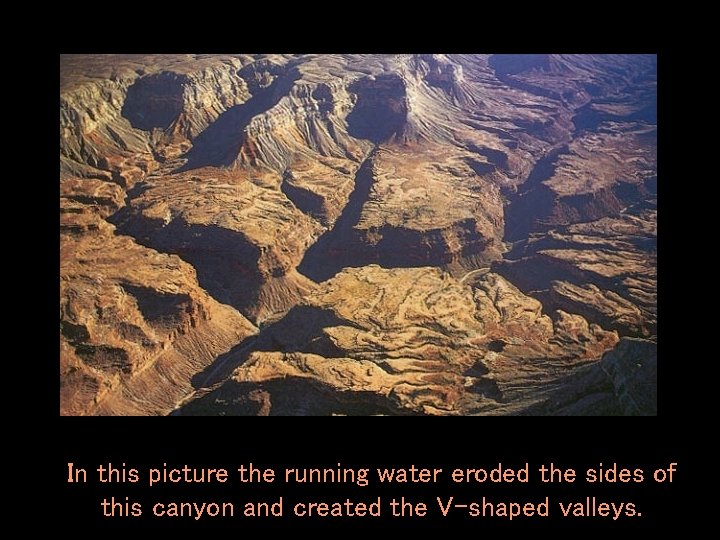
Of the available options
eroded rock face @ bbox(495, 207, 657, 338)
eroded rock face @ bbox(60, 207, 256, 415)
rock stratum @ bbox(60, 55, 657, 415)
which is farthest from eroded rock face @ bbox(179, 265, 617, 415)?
eroded rock face @ bbox(60, 207, 256, 415)

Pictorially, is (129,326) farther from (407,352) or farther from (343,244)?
(343,244)

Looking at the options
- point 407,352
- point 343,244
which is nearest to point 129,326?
point 407,352

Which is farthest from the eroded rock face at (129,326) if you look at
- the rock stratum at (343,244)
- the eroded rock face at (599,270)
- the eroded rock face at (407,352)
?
the eroded rock face at (599,270)

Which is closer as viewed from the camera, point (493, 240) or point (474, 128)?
point (493, 240)

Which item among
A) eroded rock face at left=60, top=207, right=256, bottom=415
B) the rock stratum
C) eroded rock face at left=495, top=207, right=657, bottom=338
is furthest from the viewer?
eroded rock face at left=495, top=207, right=657, bottom=338

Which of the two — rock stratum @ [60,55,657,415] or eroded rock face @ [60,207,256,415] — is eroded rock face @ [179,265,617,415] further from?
eroded rock face @ [60,207,256,415]

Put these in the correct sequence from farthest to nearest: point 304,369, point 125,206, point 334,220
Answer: point 334,220
point 125,206
point 304,369

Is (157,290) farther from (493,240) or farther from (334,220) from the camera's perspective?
(493,240)
